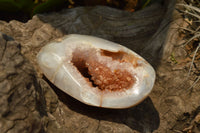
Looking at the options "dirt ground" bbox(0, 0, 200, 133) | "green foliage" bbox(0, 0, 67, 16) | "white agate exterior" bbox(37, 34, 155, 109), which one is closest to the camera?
"dirt ground" bbox(0, 0, 200, 133)

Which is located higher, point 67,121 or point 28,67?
point 28,67

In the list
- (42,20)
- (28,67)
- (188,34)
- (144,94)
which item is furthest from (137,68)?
(42,20)

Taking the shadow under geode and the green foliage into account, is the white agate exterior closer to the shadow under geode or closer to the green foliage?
the shadow under geode

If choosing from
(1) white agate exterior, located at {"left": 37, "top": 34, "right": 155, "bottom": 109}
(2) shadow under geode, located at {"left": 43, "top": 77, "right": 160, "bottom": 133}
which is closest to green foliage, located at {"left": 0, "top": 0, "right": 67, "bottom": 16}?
(1) white agate exterior, located at {"left": 37, "top": 34, "right": 155, "bottom": 109}

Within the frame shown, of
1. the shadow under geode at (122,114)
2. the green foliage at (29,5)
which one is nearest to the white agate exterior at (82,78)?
the shadow under geode at (122,114)

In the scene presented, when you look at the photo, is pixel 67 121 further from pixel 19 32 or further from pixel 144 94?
pixel 19 32

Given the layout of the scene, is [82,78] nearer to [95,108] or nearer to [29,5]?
[95,108]
